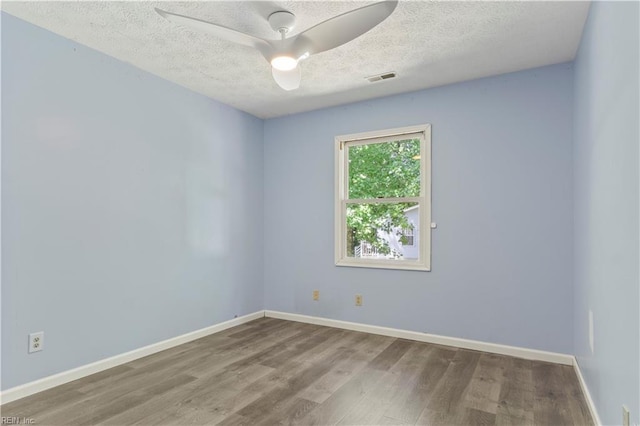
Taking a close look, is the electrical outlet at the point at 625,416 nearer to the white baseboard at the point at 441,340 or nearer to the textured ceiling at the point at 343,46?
the white baseboard at the point at 441,340

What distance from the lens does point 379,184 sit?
403cm

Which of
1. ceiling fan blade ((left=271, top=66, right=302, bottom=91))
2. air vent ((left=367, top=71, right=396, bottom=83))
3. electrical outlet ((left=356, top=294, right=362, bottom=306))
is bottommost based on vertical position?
electrical outlet ((left=356, top=294, right=362, bottom=306))

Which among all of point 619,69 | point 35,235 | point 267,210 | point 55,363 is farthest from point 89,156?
point 619,69

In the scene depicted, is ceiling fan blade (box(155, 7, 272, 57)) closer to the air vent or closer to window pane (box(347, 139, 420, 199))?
the air vent

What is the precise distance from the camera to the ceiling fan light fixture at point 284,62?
2244mm

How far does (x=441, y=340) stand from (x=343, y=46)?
9.19 feet

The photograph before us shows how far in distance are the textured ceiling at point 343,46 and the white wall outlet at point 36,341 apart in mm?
2123

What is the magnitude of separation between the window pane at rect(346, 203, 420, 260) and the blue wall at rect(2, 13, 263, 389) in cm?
141

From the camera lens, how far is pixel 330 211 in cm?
425

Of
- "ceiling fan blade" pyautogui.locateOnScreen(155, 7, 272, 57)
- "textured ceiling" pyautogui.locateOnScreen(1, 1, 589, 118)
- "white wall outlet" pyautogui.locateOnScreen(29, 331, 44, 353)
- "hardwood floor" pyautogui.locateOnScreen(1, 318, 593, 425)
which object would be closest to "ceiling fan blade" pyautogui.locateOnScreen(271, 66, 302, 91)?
"ceiling fan blade" pyautogui.locateOnScreen(155, 7, 272, 57)

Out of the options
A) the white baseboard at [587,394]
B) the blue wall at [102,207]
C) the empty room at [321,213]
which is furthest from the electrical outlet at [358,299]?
the white baseboard at [587,394]

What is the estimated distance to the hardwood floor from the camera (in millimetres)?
2160

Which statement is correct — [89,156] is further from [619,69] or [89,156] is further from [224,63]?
[619,69]

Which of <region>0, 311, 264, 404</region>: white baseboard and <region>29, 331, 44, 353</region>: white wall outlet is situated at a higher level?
<region>29, 331, 44, 353</region>: white wall outlet
